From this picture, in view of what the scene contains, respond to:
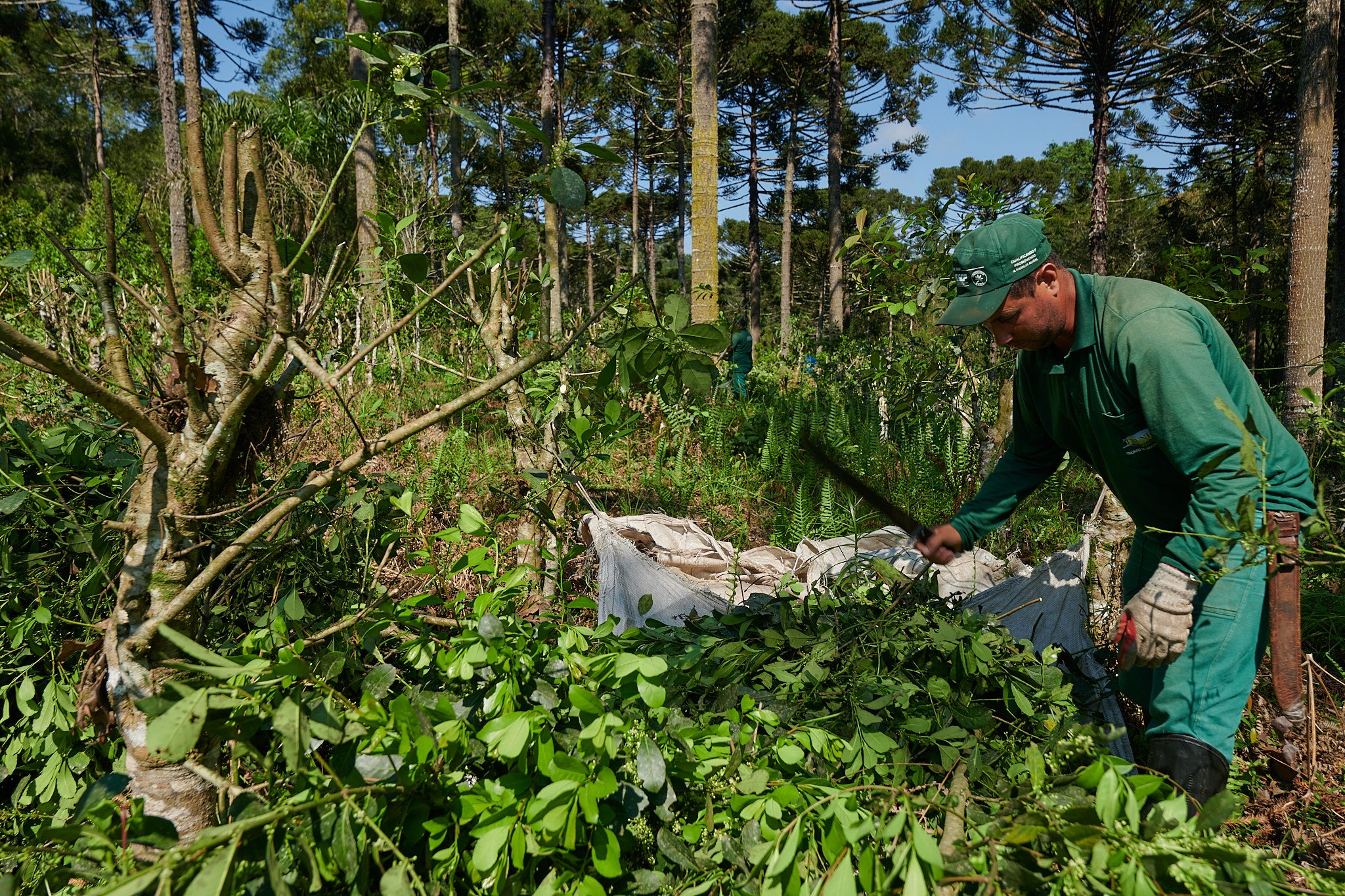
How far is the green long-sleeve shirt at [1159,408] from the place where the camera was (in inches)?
60.2

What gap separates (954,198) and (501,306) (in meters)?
2.50

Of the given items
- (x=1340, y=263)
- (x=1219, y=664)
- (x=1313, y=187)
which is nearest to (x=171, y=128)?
(x=1313, y=187)

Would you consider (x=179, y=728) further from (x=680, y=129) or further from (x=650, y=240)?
(x=650, y=240)

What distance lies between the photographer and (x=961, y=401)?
436 cm

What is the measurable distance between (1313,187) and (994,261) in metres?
4.18

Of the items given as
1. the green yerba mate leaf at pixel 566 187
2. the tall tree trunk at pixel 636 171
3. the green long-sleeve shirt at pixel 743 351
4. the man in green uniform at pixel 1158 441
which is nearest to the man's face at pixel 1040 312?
the man in green uniform at pixel 1158 441

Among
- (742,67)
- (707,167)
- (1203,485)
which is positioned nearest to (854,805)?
(1203,485)

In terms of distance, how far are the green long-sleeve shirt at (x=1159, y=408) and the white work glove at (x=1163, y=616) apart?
6 centimetres

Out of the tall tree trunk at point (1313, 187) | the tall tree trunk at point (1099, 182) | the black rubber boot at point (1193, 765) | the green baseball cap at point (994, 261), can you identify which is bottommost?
the black rubber boot at point (1193, 765)

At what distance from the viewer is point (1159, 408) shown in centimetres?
159

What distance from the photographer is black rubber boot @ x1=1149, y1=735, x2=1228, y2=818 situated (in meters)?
1.53

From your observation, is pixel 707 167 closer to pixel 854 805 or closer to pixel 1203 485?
pixel 1203 485

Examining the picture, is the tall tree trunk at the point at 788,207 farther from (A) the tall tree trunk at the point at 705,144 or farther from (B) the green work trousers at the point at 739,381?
(A) the tall tree trunk at the point at 705,144

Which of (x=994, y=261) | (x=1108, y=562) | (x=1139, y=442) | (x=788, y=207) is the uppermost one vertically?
(x=788, y=207)
